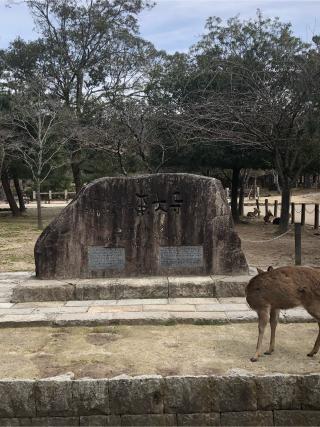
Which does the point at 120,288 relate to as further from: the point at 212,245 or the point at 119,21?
the point at 119,21

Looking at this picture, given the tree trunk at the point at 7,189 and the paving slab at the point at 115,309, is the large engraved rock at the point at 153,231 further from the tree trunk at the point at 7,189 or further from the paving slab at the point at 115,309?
the tree trunk at the point at 7,189

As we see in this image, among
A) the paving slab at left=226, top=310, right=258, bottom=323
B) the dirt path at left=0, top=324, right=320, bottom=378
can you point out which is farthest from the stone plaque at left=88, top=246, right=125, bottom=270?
the paving slab at left=226, top=310, right=258, bottom=323

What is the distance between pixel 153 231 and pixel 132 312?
1828 millimetres

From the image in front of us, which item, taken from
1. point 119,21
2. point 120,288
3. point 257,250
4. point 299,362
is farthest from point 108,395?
point 119,21

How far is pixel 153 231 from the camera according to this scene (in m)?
8.60

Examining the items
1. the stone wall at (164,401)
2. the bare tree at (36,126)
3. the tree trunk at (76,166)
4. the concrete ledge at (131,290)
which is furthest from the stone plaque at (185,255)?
the tree trunk at (76,166)

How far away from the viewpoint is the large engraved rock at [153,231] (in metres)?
8.55

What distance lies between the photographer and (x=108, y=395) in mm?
4570

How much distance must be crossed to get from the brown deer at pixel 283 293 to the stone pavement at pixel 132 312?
1.43 meters

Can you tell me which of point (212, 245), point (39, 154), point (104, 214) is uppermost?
point (39, 154)

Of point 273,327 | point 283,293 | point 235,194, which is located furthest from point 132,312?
point 235,194

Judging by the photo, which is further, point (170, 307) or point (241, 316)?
point (170, 307)

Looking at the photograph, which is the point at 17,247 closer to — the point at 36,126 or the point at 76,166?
the point at 36,126

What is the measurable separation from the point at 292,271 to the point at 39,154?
18.4 metres
